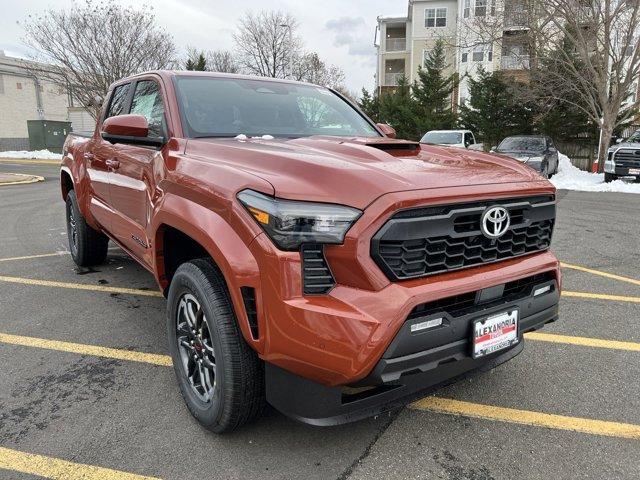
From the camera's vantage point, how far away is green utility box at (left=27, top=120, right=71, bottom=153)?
108 ft

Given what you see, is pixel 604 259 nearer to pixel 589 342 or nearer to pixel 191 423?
pixel 589 342

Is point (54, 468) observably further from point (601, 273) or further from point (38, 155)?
point (38, 155)

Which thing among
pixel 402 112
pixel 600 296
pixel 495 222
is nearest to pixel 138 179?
pixel 495 222

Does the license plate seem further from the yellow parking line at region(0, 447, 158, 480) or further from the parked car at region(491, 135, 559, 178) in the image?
the parked car at region(491, 135, 559, 178)

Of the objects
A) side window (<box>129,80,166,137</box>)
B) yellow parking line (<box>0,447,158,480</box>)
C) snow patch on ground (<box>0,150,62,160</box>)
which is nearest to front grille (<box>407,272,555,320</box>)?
yellow parking line (<box>0,447,158,480</box>)

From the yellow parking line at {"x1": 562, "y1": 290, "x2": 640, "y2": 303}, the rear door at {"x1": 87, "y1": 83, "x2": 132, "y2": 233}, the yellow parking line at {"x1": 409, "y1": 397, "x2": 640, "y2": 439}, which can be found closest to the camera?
the yellow parking line at {"x1": 409, "y1": 397, "x2": 640, "y2": 439}

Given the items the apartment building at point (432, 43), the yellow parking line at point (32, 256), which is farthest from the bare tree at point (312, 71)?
the yellow parking line at point (32, 256)

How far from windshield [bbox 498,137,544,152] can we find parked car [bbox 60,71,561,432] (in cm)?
1515

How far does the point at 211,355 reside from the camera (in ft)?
8.37

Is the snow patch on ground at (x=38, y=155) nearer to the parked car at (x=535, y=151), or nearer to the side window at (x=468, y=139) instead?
the side window at (x=468, y=139)

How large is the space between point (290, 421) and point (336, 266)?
1129 millimetres

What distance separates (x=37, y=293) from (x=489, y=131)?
80.7 feet

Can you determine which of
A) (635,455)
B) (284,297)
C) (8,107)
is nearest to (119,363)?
(284,297)

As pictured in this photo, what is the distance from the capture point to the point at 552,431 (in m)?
2.63
